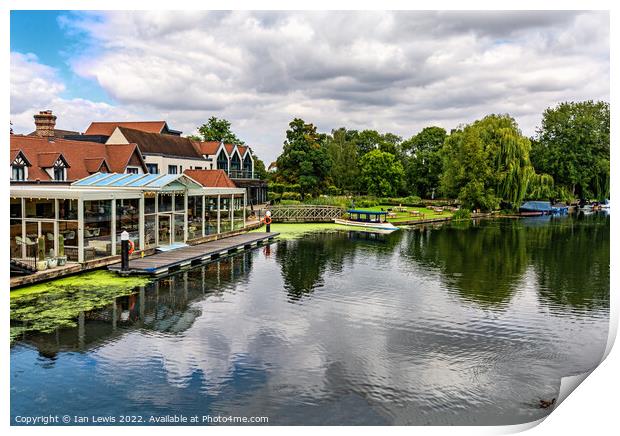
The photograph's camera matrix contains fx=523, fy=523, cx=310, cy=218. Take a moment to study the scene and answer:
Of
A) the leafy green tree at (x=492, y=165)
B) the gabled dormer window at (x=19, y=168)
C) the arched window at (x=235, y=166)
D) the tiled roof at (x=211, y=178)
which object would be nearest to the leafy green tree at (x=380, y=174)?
the leafy green tree at (x=492, y=165)

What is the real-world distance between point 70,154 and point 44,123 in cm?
392

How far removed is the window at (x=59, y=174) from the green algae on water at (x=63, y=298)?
10778 millimetres

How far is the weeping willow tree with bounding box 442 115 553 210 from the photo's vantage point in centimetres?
5581

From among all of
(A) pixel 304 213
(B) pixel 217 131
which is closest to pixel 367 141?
(B) pixel 217 131

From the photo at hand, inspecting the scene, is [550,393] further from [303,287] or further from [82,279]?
[82,279]

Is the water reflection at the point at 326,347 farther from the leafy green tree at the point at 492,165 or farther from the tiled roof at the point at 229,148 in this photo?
the leafy green tree at the point at 492,165

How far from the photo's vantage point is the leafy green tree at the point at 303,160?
183ft

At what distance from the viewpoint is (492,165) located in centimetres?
5656

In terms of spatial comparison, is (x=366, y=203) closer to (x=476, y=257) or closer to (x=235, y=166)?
(x=235, y=166)

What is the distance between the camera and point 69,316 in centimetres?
1454

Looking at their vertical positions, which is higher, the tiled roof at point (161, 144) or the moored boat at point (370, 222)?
the tiled roof at point (161, 144)

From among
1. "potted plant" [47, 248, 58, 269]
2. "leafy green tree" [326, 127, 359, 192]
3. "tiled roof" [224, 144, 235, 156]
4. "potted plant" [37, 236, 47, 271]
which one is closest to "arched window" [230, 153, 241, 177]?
"tiled roof" [224, 144, 235, 156]

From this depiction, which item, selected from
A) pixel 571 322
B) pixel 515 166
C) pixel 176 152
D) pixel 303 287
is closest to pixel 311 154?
pixel 176 152

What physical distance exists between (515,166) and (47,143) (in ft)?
148
